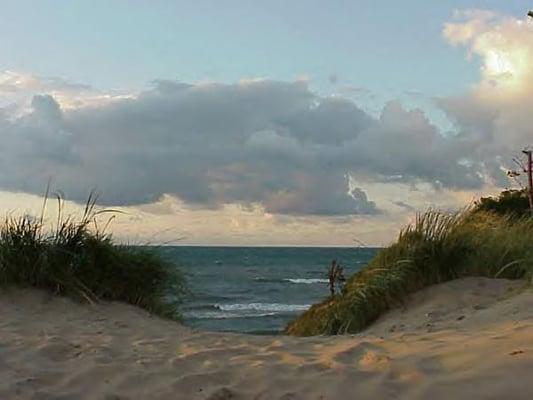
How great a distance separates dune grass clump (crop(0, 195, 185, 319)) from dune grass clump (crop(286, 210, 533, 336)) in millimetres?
2404

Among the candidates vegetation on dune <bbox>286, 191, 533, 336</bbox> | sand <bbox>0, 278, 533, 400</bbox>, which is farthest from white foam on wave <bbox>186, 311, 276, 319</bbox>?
sand <bbox>0, 278, 533, 400</bbox>

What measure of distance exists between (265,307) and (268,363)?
2997cm

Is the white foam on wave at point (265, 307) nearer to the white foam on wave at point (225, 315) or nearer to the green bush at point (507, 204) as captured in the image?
the white foam on wave at point (225, 315)

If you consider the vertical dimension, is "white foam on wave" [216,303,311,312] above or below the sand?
below

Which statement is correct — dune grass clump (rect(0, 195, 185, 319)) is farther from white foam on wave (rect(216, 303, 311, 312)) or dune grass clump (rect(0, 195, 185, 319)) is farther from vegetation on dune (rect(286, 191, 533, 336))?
white foam on wave (rect(216, 303, 311, 312))

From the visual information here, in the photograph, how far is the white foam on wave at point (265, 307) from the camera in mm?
33781

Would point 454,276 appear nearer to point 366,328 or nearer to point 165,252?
point 366,328

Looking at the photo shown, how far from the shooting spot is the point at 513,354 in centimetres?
478

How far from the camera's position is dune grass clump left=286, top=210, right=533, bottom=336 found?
10.0m

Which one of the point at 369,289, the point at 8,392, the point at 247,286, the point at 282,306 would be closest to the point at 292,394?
the point at 8,392

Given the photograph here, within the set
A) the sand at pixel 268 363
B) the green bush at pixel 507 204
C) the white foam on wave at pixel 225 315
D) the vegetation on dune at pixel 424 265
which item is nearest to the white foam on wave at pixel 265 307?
the white foam on wave at pixel 225 315

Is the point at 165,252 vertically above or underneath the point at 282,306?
above

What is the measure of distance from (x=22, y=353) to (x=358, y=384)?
Answer: 9.91 ft

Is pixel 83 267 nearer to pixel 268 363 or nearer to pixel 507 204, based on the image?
pixel 268 363
